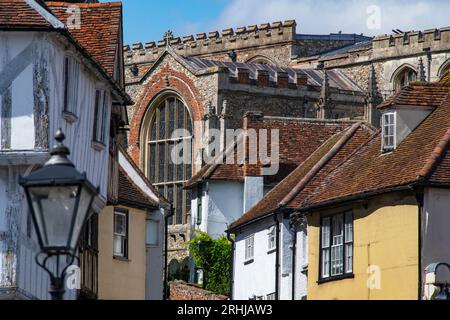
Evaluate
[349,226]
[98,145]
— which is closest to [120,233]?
[349,226]

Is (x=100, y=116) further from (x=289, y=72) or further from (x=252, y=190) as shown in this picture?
(x=289, y=72)

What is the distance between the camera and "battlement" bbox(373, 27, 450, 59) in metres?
93.7

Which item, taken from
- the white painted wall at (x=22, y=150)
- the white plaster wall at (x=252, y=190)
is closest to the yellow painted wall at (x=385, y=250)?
the white painted wall at (x=22, y=150)

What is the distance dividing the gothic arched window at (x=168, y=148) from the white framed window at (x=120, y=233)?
4492cm

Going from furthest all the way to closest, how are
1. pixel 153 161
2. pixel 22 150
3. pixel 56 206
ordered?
pixel 153 161, pixel 22 150, pixel 56 206

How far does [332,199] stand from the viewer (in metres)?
43.0

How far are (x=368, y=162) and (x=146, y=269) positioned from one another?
20.5 feet

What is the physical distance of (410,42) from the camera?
95125 mm

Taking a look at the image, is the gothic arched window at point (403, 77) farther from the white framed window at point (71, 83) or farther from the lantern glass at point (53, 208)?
the lantern glass at point (53, 208)

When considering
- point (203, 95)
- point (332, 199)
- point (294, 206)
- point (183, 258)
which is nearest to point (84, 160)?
point (332, 199)

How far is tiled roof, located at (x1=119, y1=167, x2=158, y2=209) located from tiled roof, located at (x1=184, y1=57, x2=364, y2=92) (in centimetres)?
4402

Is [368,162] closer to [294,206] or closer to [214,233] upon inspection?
[294,206]

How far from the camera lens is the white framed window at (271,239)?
173 ft

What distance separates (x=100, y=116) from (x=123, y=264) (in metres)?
6.78
